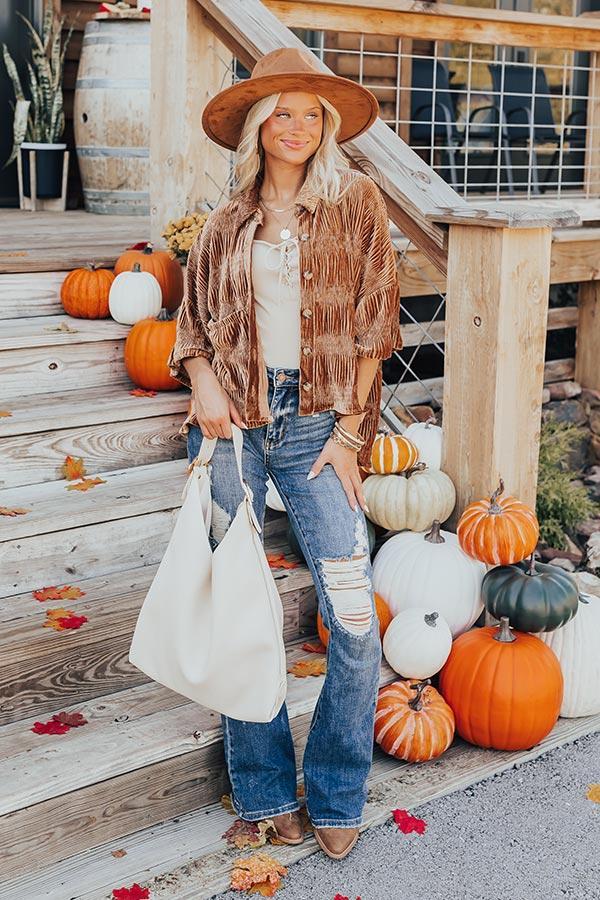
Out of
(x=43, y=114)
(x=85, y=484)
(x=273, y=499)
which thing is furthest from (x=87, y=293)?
(x=43, y=114)

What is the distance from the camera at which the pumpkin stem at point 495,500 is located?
3236 mm

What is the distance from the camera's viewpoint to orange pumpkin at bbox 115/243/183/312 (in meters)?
4.20

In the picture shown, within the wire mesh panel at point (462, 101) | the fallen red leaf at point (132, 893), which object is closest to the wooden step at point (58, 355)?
the fallen red leaf at point (132, 893)

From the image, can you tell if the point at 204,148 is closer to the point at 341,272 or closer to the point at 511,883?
the point at 341,272

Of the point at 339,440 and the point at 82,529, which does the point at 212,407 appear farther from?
the point at 82,529

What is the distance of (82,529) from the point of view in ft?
10.5

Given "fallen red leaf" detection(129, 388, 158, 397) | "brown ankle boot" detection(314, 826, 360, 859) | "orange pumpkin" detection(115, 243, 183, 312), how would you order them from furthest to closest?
"orange pumpkin" detection(115, 243, 183, 312) → "fallen red leaf" detection(129, 388, 158, 397) → "brown ankle boot" detection(314, 826, 360, 859)

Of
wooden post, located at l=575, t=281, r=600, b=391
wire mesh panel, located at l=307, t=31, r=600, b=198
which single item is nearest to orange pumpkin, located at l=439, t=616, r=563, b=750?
wooden post, located at l=575, t=281, r=600, b=391

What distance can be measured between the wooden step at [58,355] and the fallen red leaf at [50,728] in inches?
53.3

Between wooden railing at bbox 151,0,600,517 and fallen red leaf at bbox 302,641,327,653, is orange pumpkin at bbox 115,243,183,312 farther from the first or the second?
fallen red leaf at bbox 302,641,327,653

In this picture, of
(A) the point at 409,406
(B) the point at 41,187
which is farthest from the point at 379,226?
(B) the point at 41,187

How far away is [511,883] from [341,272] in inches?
55.6

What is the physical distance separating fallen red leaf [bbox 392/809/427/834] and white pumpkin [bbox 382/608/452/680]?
1.53 feet

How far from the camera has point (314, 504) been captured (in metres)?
2.47
